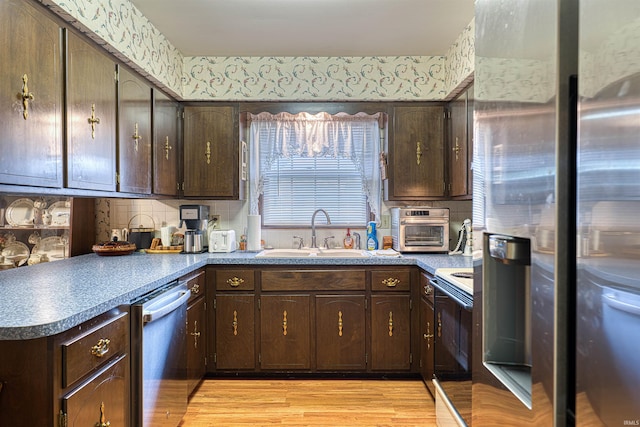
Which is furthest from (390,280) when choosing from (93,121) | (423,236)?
(93,121)

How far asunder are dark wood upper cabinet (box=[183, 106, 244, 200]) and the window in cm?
A: 33

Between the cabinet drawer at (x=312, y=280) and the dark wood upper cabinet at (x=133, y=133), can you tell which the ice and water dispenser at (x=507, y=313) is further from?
the dark wood upper cabinet at (x=133, y=133)

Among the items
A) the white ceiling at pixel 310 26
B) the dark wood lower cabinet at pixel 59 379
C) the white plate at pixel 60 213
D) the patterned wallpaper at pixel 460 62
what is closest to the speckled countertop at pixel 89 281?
the dark wood lower cabinet at pixel 59 379

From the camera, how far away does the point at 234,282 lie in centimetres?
296

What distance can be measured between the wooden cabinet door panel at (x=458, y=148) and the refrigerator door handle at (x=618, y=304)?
231 centimetres

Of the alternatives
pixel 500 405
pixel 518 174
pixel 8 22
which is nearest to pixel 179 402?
pixel 500 405

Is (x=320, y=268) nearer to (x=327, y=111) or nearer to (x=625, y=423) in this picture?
(x=327, y=111)

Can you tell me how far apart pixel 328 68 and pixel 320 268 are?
1591 mm

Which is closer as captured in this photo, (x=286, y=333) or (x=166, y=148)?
(x=286, y=333)

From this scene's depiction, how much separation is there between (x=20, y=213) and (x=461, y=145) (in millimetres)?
2904

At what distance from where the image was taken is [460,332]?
6.01ft

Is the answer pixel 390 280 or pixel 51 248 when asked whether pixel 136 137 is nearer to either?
pixel 51 248

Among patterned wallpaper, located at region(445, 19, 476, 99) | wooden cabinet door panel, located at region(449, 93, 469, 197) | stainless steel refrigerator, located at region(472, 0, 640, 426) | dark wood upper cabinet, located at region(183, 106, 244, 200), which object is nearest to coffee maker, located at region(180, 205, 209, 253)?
dark wood upper cabinet, located at region(183, 106, 244, 200)

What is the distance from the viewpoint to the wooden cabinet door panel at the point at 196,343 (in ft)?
8.47
